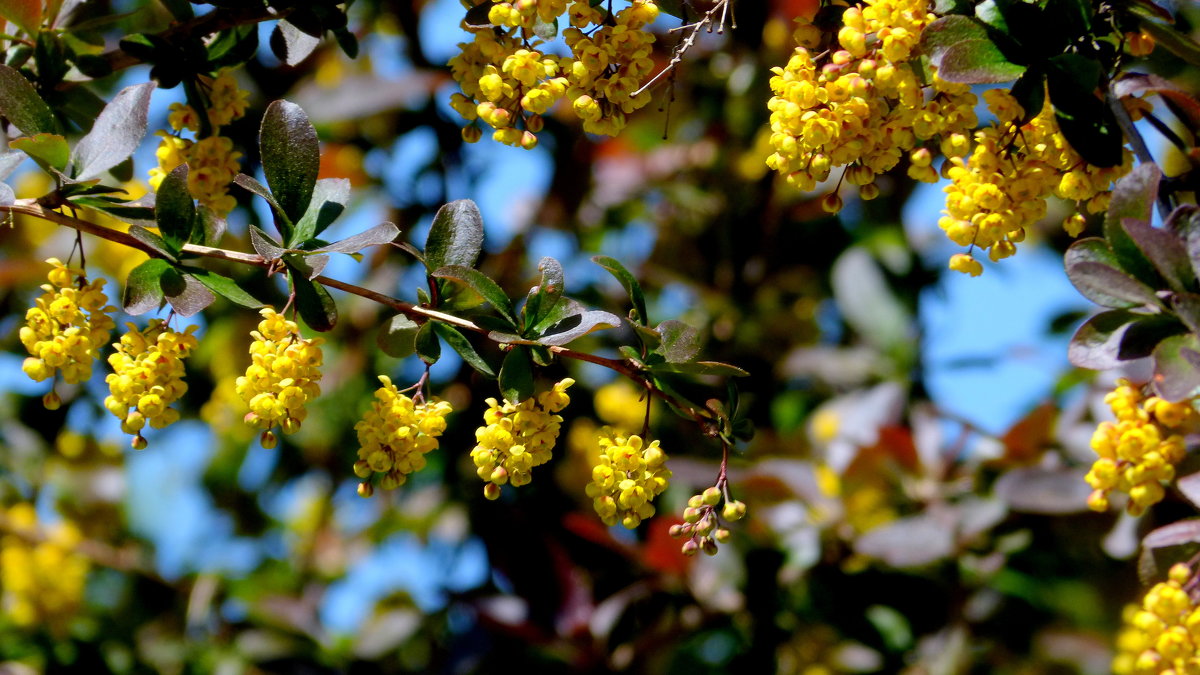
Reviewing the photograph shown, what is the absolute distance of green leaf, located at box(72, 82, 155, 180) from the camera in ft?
2.92

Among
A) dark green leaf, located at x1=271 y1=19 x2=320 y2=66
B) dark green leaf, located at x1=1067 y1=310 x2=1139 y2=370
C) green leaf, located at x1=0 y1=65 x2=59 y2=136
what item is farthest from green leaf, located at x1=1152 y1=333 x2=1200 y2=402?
green leaf, located at x1=0 y1=65 x2=59 y2=136

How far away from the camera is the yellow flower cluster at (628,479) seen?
0.84 m

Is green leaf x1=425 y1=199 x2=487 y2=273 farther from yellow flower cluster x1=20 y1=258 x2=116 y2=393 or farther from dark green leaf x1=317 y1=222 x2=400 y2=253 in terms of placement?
yellow flower cluster x1=20 y1=258 x2=116 y2=393

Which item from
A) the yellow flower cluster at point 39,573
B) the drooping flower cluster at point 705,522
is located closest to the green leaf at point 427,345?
the drooping flower cluster at point 705,522

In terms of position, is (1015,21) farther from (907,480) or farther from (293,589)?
(293,589)

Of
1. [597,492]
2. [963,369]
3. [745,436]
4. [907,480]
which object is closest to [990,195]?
[745,436]

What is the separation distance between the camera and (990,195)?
828 millimetres

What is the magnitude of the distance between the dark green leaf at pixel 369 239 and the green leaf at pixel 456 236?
0.06 meters

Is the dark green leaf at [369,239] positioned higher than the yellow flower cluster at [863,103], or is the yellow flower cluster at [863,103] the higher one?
the yellow flower cluster at [863,103]

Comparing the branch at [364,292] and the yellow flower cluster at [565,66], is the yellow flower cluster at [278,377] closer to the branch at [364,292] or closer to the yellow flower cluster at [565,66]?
the branch at [364,292]

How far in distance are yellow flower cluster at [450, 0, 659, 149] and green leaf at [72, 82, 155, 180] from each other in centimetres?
27

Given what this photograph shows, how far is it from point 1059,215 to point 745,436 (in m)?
2.01

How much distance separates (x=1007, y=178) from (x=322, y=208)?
1.74 feet

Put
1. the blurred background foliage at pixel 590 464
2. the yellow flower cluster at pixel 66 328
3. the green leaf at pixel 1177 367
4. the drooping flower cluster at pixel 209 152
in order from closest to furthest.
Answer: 1. the green leaf at pixel 1177 367
2. the yellow flower cluster at pixel 66 328
3. the drooping flower cluster at pixel 209 152
4. the blurred background foliage at pixel 590 464
